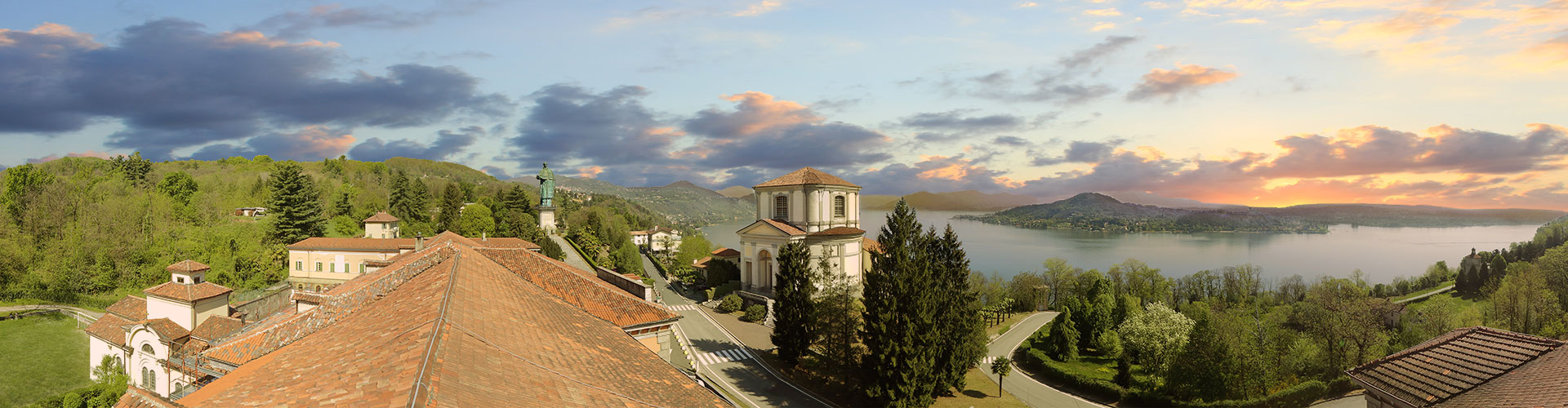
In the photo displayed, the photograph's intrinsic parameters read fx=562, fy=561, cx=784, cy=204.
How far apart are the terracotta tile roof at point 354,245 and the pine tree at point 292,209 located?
846cm

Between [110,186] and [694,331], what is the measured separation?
2146 inches

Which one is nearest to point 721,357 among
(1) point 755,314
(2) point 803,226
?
(1) point 755,314

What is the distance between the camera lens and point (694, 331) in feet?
96.4

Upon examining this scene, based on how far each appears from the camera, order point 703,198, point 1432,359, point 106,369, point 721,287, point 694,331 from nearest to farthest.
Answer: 1. point 1432,359
2. point 106,369
3. point 694,331
4. point 721,287
5. point 703,198

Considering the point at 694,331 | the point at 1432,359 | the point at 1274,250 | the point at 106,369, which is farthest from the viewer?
the point at 1274,250

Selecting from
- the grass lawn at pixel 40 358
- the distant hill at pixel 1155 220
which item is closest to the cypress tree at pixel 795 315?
the grass lawn at pixel 40 358

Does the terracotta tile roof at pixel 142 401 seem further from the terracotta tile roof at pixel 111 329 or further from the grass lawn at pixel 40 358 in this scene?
the grass lawn at pixel 40 358

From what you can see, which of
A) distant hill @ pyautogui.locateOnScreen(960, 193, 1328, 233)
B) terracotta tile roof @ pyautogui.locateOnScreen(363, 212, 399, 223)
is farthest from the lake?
terracotta tile roof @ pyautogui.locateOnScreen(363, 212, 399, 223)

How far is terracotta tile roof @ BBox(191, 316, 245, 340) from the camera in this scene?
806 inches

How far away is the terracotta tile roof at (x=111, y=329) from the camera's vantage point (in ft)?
67.7

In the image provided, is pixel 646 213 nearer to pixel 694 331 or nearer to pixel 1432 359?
pixel 694 331

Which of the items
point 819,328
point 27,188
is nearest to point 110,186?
point 27,188

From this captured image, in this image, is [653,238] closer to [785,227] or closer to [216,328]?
[785,227]

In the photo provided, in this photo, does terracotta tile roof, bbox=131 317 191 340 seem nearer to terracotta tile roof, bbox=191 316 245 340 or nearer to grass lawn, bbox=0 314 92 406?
terracotta tile roof, bbox=191 316 245 340
